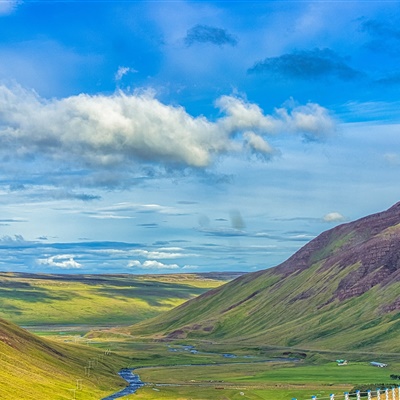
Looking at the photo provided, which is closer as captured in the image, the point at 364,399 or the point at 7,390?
the point at 364,399

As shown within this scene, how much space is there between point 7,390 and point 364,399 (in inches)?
4605

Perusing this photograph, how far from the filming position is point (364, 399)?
11488 cm

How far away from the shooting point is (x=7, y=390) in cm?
19912
